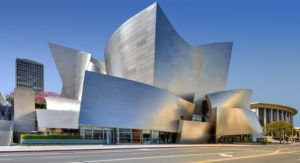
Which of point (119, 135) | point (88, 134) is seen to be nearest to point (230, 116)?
point (119, 135)

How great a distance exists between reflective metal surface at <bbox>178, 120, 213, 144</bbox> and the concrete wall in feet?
71.1

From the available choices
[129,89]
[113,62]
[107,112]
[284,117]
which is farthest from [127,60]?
[284,117]

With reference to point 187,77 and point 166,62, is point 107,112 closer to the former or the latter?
point 166,62

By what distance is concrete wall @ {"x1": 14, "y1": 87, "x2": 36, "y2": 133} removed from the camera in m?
33.8

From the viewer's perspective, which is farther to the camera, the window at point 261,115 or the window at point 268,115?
the window at point 268,115

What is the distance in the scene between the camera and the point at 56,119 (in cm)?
3362

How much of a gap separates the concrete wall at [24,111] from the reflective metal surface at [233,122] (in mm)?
27985

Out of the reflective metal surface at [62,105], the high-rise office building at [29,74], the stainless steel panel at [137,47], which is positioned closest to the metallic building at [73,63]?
the stainless steel panel at [137,47]

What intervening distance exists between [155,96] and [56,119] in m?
14.7

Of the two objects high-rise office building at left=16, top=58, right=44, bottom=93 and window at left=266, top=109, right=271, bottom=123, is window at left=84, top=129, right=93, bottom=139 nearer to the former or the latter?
window at left=266, top=109, right=271, bottom=123

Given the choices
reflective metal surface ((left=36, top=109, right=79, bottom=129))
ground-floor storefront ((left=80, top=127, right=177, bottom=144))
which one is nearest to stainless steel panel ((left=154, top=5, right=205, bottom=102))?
ground-floor storefront ((left=80, top=127, right=177, bottom=144))

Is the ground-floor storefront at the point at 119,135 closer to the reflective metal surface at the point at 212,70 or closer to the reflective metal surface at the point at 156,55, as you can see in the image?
the reflective metal surface at the point at 156,55

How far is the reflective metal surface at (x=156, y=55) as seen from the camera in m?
34.6

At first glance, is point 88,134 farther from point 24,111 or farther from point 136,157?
point 136,157
